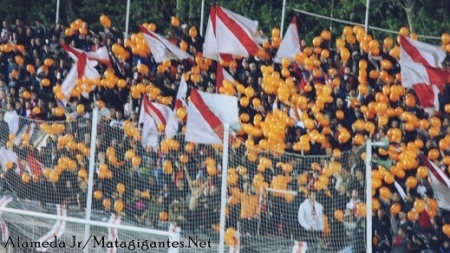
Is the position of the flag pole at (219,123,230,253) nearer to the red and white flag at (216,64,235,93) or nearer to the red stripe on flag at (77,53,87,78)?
the red and white flag at (216,64,235,93)

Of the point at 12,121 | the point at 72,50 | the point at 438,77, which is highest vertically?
the point at 72,50

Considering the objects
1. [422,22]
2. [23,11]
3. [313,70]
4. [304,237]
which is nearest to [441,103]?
[313,70]

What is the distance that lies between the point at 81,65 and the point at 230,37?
91.0 inches

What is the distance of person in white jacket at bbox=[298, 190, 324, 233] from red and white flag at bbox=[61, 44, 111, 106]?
4.59 m

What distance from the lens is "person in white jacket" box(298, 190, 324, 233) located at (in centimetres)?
1188

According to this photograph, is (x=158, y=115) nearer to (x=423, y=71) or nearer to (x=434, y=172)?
(x=423, y=71)

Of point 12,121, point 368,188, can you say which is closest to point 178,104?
point 12,121

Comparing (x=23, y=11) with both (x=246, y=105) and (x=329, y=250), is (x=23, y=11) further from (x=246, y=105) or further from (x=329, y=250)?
(x=329, y=250)

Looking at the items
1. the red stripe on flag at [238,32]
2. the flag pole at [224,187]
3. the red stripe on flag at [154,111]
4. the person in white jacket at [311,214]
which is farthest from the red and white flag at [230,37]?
the person in white jacket at [311,214]

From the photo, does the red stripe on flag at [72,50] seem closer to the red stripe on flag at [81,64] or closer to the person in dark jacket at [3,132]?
the red stripe on flag at [81,64]

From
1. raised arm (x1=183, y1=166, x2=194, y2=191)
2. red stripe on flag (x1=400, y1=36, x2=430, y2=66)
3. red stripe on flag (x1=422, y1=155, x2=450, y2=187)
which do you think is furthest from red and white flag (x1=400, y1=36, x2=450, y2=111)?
raised arm (x1=183, y1=166, x2=194, y2=191)

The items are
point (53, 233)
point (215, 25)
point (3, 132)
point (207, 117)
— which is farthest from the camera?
point (215, 25)

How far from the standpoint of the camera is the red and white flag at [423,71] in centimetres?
1350

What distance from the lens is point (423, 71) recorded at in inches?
536
